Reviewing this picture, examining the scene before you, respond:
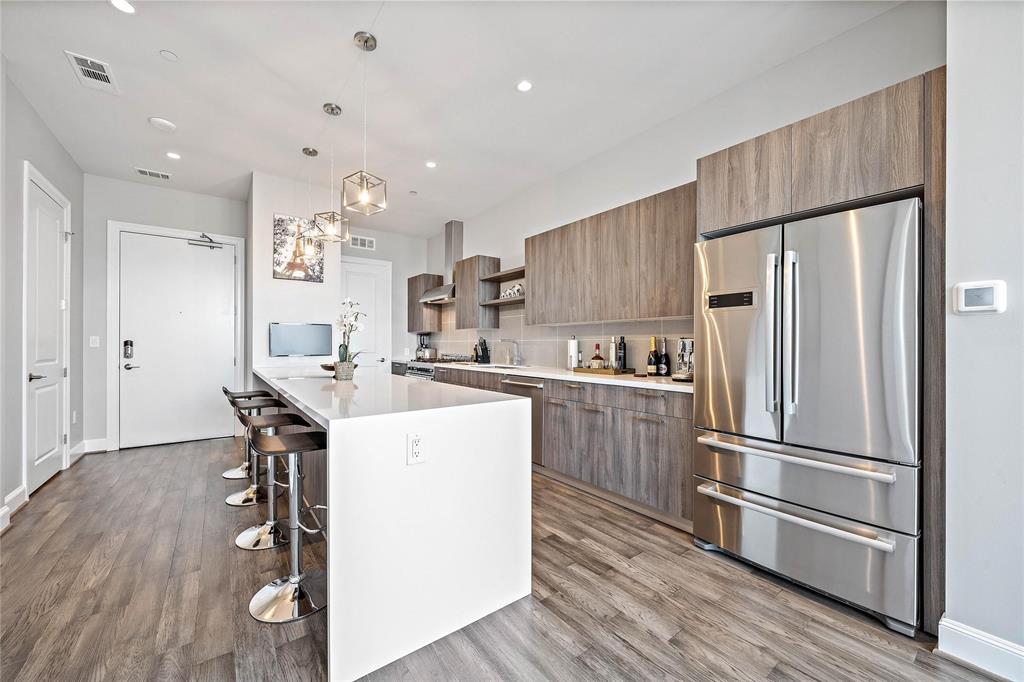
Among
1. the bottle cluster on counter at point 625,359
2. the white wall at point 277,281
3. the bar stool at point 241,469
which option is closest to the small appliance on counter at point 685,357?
the bottle cluster on counter at point 625,359

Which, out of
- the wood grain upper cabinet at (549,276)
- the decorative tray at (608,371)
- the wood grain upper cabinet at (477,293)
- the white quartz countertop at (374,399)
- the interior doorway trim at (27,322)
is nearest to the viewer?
the white quartz countertop at (374,399)

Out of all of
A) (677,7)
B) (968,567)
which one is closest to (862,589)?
(968,567)

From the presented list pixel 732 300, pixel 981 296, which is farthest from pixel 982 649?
pixel 732 300

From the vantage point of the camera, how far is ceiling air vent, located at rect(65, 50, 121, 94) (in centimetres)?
266

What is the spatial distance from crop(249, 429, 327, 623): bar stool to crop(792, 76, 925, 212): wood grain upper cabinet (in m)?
2.54

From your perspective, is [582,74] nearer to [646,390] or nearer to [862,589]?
[646,390]

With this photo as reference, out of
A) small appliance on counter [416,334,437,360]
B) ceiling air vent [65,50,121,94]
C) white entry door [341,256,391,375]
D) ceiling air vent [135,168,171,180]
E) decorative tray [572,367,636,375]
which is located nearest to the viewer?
ceiling air vent [65,50,121,94]

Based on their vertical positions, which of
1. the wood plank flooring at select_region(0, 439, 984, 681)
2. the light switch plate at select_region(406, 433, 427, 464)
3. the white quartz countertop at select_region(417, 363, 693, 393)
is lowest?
the wood plank flooring at select_region(0, 439, 984, 681)

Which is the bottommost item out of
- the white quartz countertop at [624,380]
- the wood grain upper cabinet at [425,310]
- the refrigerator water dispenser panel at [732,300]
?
the white quartz countertop at [624,380]

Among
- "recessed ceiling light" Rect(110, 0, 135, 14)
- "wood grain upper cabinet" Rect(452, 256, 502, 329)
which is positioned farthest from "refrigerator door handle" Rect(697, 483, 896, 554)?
"recessed ceiling light" Rect(110, 0, 135, 14)

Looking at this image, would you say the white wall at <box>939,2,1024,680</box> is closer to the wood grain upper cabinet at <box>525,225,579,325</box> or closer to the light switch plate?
the light switch plate

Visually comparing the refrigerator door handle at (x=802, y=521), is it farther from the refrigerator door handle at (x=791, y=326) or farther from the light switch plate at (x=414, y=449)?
the light switch plate at (x=414, y=449)

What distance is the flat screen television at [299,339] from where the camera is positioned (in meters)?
4.64

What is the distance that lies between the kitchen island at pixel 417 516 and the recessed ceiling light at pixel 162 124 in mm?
2952
